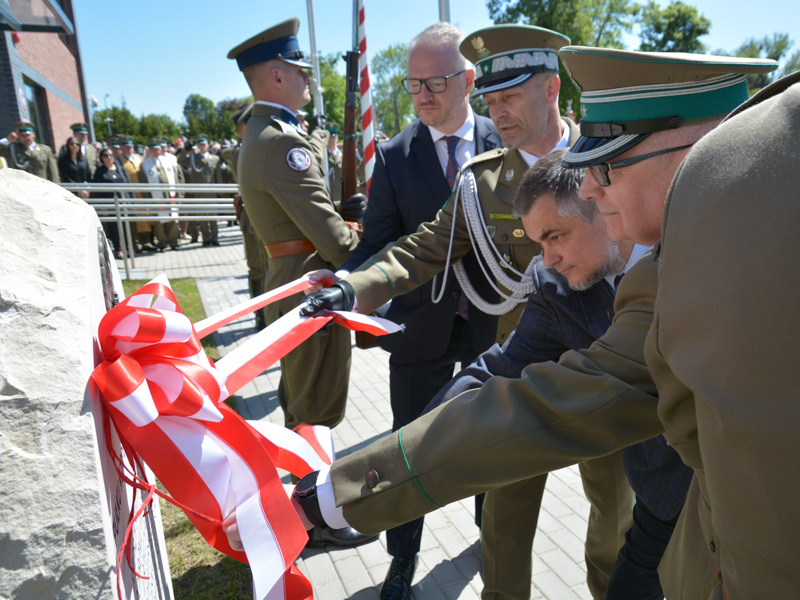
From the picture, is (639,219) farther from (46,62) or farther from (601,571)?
(46,62)

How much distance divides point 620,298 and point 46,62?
2020 centimetres

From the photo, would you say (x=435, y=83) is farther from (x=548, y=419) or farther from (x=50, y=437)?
(x=50, y=437)

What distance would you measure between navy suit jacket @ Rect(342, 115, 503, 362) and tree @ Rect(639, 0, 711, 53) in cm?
3573

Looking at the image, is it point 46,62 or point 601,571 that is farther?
point 46,62

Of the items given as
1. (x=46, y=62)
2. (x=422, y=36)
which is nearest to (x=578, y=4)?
(x=46, y=62)

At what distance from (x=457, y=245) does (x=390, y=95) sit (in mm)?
52703

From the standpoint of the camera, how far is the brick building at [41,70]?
9543 mm

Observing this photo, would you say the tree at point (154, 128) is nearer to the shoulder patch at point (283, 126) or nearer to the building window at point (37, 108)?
the building window at point (37, 108)

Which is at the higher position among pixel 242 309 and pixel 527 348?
pixel 242 309

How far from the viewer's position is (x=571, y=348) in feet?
6.49

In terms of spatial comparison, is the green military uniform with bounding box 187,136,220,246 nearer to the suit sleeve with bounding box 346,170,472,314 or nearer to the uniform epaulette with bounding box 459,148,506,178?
the suit sleeve with bounding box 346,170,472,314

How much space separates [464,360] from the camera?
3088 mm

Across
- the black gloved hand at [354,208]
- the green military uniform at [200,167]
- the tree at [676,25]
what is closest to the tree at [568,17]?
the tree at [676,25]

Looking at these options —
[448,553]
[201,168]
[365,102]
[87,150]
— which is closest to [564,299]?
[448,553]
